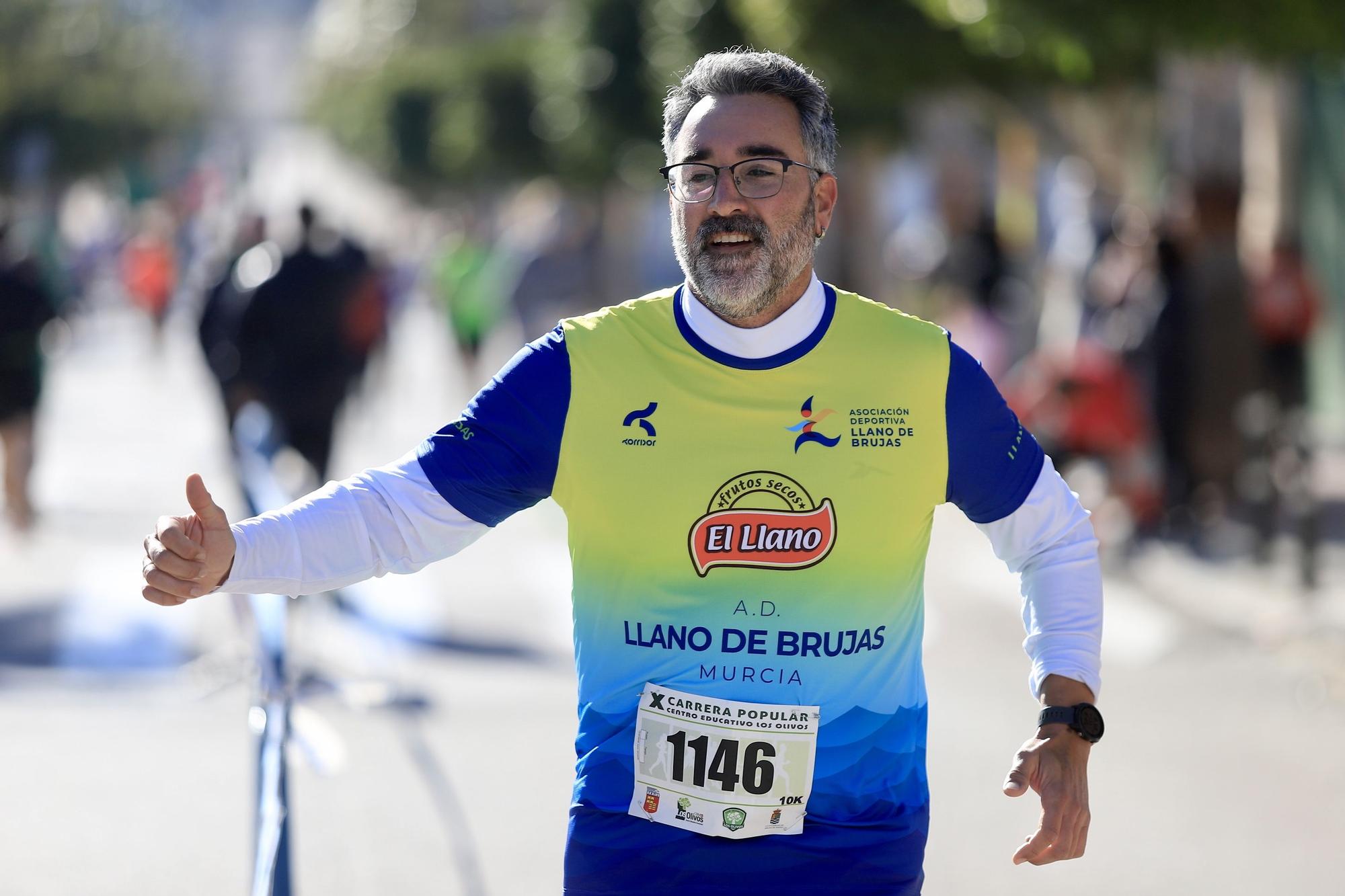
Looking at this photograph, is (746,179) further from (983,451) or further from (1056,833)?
(1056,833)

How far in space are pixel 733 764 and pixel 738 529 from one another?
0.36 meters

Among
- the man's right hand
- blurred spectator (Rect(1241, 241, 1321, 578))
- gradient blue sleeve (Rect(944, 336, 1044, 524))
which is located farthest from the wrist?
blurred spectator (Rect(1241, 241, 1321, 578))

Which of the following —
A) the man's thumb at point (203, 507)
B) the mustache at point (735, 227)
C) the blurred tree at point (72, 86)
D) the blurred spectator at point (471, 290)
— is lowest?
the man's thumb at point (203, 507)

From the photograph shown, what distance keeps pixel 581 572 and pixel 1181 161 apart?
61.0 feet

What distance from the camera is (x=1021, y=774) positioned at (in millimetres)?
3424

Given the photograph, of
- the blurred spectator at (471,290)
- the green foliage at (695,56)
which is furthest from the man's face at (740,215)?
the blurred spectator at (471,290)

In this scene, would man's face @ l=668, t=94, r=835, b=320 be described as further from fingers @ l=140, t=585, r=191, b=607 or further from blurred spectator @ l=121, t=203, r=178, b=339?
blurred spectator @ l=121, t=203, r=178, b=339

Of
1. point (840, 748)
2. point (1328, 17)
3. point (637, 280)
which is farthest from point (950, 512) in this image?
point (637, 280)

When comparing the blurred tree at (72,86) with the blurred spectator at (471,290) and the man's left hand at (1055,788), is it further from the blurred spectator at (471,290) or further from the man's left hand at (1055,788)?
the man's left hand at (1055,788)

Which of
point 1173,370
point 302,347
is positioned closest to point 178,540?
point 302,347

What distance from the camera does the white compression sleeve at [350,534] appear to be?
3.28 m

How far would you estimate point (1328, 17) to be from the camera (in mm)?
10773

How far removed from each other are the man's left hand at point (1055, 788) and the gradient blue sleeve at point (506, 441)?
0.87 meters

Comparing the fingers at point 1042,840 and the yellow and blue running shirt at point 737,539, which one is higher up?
the yellow and blue running shirt at point 737,539
